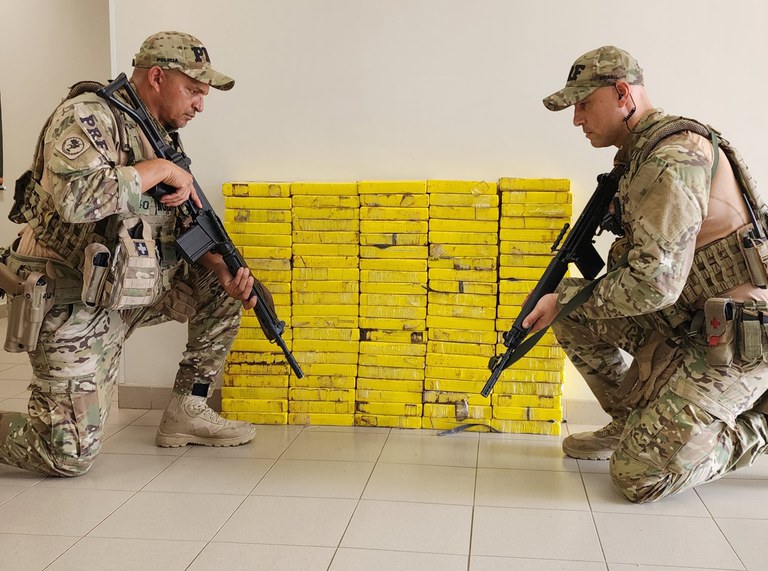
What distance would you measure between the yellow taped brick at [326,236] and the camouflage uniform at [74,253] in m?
0.75

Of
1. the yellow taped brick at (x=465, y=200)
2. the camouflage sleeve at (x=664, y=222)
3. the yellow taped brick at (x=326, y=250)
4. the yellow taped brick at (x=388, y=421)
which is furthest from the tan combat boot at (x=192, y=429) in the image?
the camouflage sleeve at (x=664, y=222)

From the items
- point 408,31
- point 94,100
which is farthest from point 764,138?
point 94,100

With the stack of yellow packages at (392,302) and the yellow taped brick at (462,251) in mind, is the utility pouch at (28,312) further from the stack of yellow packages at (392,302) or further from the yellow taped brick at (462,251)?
the yellow taped brick at (462,251)

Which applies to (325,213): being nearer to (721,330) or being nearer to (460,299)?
(460,299)

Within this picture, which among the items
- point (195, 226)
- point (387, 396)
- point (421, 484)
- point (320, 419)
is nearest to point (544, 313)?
point (421, 484)

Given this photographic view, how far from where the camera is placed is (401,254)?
3838 mm

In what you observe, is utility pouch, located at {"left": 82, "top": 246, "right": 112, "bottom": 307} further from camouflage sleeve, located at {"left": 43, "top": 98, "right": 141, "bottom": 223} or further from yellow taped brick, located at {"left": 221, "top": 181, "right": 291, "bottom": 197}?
yellow taped brick, located at {"left": 221, "top": 181, "right": 291, "bottom": 197}

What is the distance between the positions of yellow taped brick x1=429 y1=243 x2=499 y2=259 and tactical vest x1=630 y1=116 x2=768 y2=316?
3.13 feet

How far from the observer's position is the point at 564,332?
3447 mm

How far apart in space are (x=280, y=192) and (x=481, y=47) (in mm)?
1227

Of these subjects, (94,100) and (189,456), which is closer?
(94,100)

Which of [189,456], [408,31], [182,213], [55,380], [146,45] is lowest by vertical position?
[189,456]

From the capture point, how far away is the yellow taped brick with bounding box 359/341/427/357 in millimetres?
3863

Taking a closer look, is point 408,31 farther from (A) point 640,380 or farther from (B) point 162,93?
(A) point 640,380
